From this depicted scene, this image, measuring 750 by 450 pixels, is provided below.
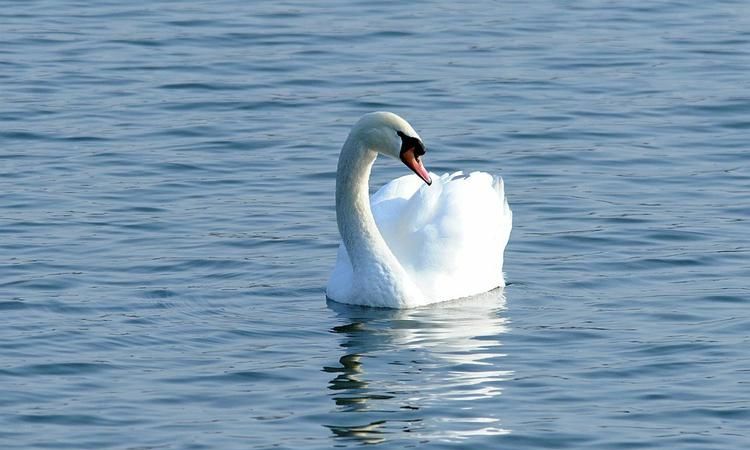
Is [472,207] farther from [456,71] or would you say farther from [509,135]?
[456,71]

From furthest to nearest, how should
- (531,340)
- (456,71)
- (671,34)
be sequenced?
(671,34) → (456,71) → (531,340)

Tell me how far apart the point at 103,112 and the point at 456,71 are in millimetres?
3767

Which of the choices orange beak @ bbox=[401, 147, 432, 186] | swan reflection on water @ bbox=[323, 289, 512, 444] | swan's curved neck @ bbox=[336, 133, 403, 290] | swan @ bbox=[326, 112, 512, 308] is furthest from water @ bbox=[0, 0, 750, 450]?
orange beak @ bbox=[401, 147, 432, 186]

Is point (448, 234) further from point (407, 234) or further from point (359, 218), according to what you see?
point (359, 218)

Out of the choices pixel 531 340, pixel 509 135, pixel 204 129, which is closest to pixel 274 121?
pixel 204 129

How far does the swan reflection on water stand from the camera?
1061cm

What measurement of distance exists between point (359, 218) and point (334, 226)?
195cm

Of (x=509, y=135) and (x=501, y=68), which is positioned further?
(x=501, y=68)

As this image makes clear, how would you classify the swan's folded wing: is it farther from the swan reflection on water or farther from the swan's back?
the swan reflection on water

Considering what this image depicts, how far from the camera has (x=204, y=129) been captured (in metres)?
18.5

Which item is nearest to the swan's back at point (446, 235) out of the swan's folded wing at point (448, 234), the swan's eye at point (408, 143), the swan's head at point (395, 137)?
the swan's folded wing at point (448, 234)

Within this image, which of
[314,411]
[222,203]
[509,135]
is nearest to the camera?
[314,411]

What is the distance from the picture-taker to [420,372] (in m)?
11.5

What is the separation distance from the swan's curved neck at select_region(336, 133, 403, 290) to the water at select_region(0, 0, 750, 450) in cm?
38
